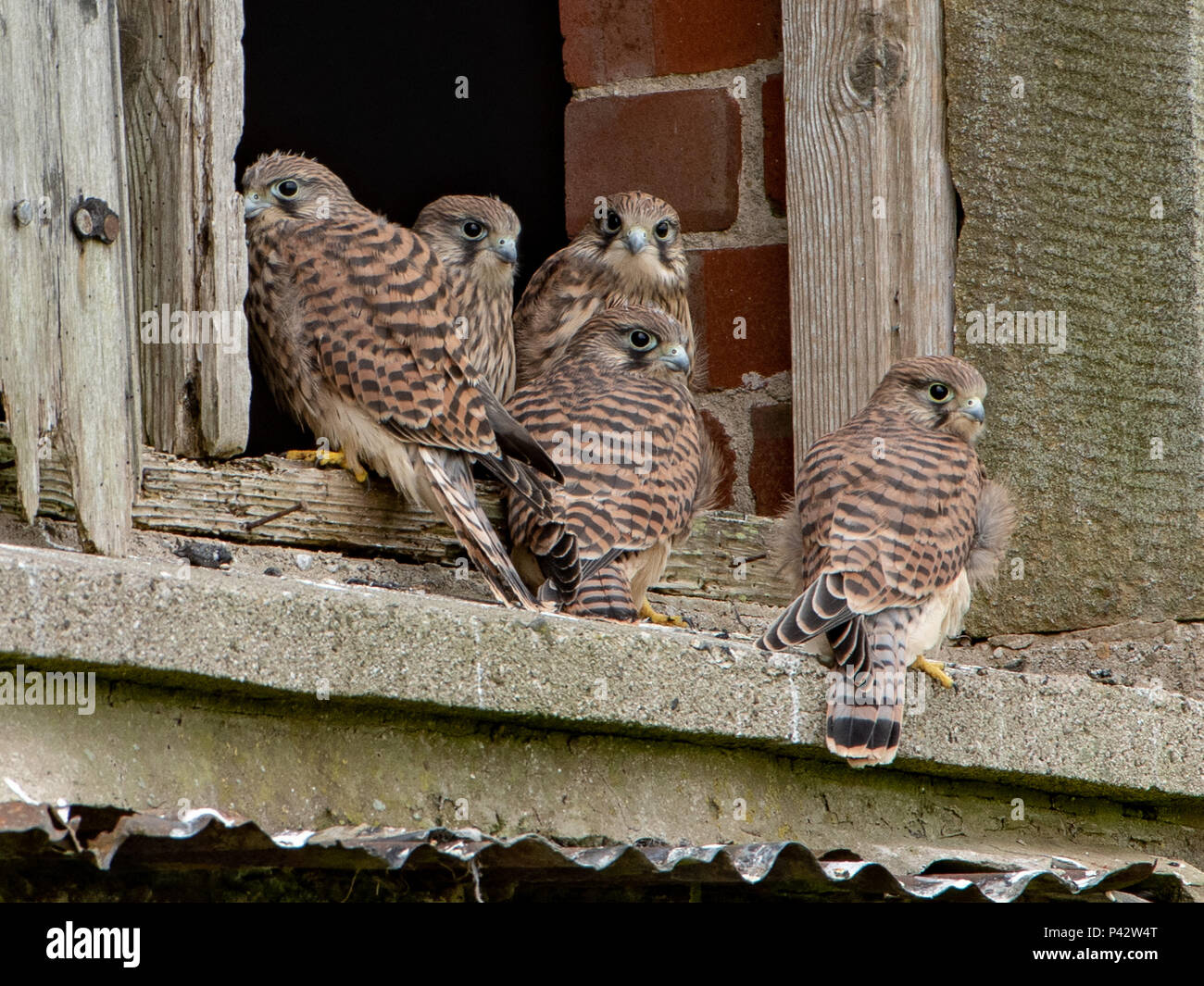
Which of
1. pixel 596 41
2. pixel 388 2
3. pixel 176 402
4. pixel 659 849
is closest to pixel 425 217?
pixel 596 41

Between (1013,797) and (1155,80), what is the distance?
155 cm

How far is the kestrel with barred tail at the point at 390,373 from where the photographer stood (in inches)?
124

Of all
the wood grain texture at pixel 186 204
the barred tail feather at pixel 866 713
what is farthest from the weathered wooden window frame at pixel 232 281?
the barred tail feather at pixel 866 713

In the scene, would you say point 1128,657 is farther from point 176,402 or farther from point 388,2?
point 388,2

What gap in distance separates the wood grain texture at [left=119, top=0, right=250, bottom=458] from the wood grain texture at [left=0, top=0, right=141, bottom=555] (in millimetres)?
260

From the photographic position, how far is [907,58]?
3545 millimetres

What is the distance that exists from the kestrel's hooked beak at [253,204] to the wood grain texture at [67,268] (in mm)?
1036

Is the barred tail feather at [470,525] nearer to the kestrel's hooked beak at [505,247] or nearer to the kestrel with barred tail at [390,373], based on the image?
the kestrel with barred tail at [390,373]

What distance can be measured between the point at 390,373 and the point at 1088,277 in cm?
147

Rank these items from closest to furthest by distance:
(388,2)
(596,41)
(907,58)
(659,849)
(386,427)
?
(659,849) → (386,427) → (907,58) → (596,41) → (388,2)

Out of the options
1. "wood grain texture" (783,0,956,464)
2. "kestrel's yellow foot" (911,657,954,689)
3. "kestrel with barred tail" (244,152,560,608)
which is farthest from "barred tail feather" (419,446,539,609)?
"wood grain texture" (783,0,956,464)

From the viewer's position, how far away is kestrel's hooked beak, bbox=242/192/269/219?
3590 millimetres

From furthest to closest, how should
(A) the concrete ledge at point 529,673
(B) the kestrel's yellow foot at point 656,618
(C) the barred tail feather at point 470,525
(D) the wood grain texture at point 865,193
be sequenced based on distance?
(D) the wood grain texture at point 865,193
(B) the kestrel's yellow foot at point 656,618
(C) the barred tail feather at point 470,525
(A) the concrete ledge at point 529,673

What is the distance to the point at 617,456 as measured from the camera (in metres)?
3.39
